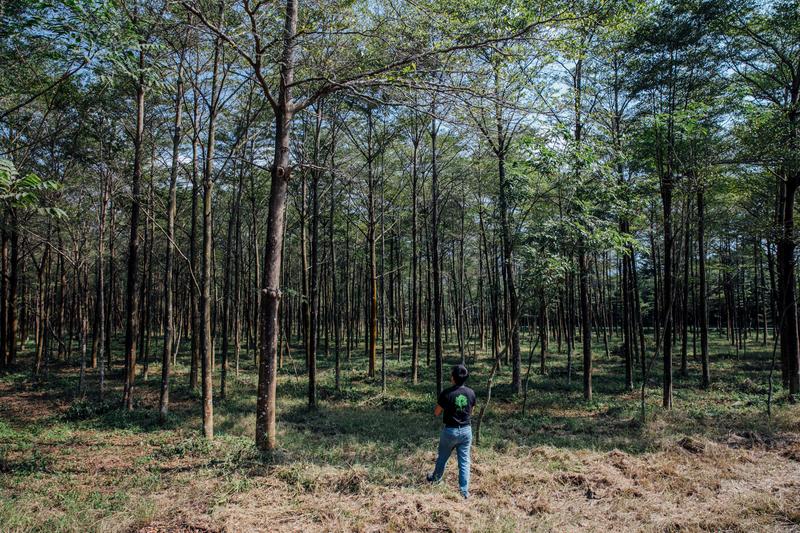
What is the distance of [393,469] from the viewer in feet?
20.6

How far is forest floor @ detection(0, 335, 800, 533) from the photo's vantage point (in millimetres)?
4645

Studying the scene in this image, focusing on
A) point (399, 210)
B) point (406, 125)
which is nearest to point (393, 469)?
point (406, 125)

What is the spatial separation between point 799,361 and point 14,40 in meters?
19.1

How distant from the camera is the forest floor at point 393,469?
4.64 m

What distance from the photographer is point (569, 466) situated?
6707 mm

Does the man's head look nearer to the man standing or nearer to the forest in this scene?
the man standing

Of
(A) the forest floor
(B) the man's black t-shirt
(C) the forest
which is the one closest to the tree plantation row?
(C) the forest

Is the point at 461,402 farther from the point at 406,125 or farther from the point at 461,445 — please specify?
the point at 406,125

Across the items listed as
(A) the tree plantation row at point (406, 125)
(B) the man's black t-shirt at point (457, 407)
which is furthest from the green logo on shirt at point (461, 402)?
(A) the tree plantation row at point (406, 125)

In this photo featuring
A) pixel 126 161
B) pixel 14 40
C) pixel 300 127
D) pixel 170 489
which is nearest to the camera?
pixel 170 489

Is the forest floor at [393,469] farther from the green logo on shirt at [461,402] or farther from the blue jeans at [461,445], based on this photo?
the green logo on shirt at [461,402]

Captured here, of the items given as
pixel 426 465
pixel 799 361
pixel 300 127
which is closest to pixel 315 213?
pixel 300 127

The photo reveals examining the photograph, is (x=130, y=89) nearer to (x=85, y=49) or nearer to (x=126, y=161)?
(x=126, y=161)

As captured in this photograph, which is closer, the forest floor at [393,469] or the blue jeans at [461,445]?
the forest floor at [393,469]
